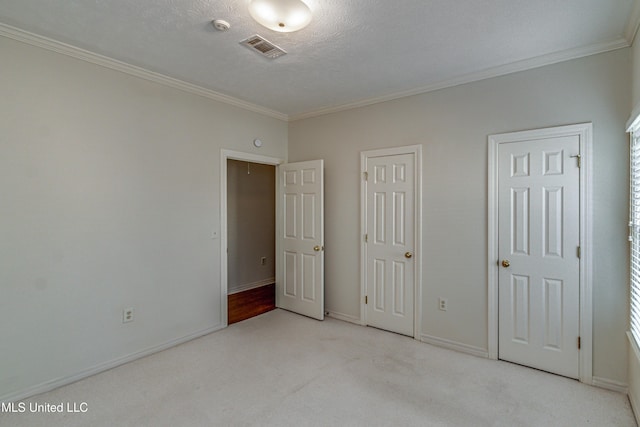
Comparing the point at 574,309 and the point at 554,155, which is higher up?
the point at 554,155

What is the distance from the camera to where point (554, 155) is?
2633 mm

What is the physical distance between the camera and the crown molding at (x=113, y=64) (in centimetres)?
228

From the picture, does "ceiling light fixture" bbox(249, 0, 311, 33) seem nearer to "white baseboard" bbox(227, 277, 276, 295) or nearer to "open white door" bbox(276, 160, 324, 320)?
"open white door" bbox(276, 160, 324, 320)

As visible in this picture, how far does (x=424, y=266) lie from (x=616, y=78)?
2216 millimetres

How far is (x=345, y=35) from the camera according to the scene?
7.55 ft

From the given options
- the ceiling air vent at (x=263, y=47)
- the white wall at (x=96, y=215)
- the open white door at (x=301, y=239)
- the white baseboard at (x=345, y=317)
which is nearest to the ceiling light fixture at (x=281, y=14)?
the ceiling air vent at (x=263, y=47)

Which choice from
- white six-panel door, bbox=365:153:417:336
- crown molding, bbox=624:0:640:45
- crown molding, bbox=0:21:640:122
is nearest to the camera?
crown molding, bbox=624:0:640:45

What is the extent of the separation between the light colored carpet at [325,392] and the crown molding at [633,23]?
2671 mm

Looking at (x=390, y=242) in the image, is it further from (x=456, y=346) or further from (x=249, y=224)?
(x=249, y=224)

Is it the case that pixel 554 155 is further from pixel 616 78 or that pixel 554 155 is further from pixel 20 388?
pixel 20 388

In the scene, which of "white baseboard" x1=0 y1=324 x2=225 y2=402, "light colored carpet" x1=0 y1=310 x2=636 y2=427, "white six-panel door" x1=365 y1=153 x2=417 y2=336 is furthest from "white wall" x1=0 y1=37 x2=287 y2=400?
"white six-panel door" x1=365 y1=153 x2=417 y2=336

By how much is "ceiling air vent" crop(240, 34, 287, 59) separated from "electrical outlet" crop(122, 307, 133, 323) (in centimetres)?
256

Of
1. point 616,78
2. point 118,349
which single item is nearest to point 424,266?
point 616,78

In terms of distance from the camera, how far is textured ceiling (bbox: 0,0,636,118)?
200cm
